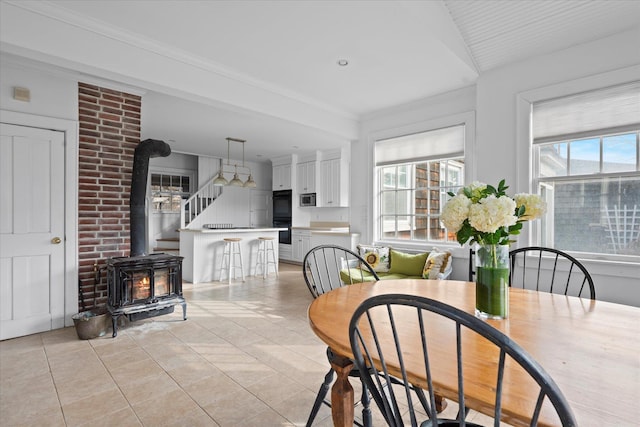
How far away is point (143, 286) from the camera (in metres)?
3.35

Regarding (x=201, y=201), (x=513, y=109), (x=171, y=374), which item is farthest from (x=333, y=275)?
(x=201, y=201)

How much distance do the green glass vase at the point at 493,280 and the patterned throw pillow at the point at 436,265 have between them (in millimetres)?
2307

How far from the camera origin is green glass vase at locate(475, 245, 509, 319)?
4.18 ft

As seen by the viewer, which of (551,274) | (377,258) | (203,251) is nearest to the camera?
(551,274)

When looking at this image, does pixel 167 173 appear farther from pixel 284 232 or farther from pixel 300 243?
pixel 300 243

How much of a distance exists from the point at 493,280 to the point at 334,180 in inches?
239

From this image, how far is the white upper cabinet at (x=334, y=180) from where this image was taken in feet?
23.5

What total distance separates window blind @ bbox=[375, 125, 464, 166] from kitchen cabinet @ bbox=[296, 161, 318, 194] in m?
2.86

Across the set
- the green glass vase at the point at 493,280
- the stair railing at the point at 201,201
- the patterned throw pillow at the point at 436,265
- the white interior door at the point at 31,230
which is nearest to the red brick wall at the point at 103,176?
the white interior door at the point at 31,230

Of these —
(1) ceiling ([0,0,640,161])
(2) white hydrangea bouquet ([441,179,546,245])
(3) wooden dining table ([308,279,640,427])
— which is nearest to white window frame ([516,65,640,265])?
(1) ceiling ([0,0,640,161])

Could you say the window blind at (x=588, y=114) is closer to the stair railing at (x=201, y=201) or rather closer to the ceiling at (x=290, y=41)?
the ceiling at (x=290, y=41)

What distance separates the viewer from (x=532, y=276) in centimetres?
324

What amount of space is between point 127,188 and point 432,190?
3.73m

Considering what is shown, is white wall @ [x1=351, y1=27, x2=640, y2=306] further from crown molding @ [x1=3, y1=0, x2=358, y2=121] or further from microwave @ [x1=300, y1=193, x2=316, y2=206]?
microwave @ [x1=300, y1=193, x2=316, y2=206]
